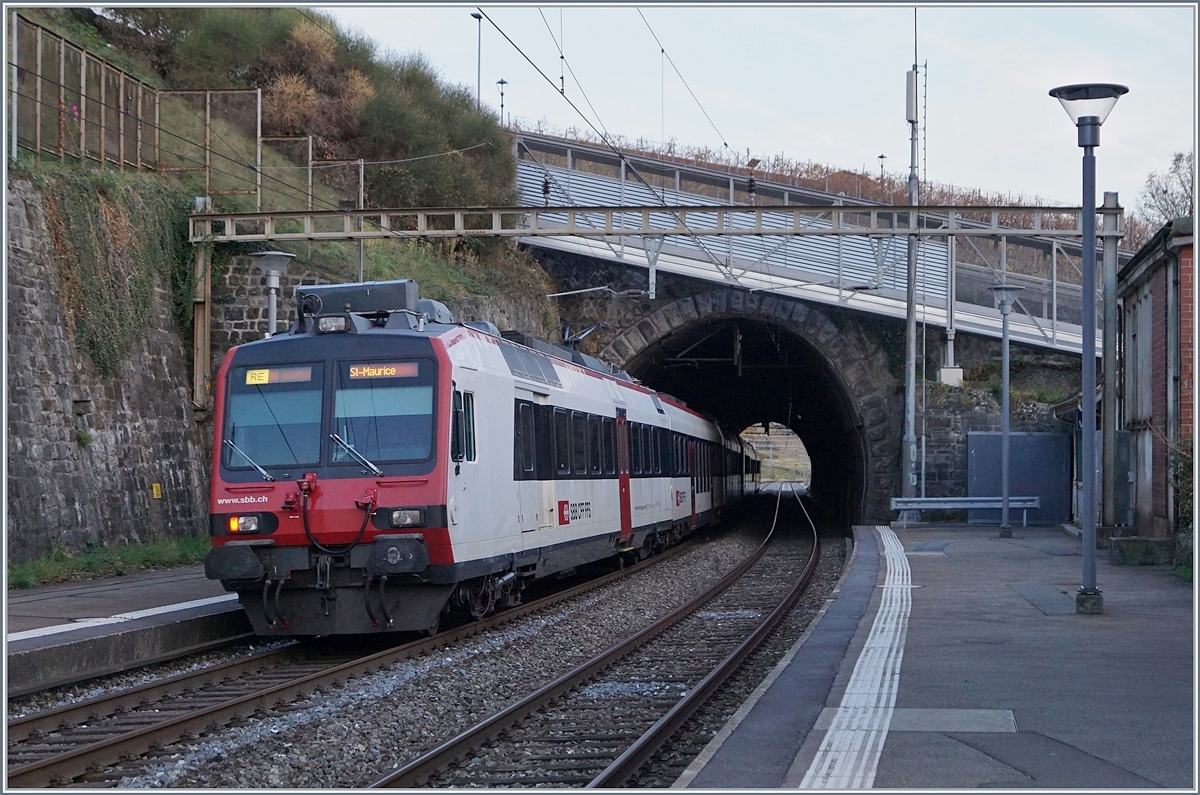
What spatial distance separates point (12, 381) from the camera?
16.0m

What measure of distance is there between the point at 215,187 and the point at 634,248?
39.0 ft

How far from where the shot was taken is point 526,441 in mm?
13969

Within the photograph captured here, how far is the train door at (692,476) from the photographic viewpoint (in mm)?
27173

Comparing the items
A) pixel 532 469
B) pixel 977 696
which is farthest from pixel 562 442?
pixel 977 696

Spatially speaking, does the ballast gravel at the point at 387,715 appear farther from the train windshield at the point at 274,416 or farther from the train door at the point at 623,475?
the train door at the point at 623,475

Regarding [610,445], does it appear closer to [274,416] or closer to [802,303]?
[274,416]

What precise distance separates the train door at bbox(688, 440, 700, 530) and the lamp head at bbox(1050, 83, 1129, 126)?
15578mm

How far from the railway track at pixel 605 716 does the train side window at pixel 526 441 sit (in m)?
2.19

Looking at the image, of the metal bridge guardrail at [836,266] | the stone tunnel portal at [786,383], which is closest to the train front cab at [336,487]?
the metal bridge guardrail at [836,266]

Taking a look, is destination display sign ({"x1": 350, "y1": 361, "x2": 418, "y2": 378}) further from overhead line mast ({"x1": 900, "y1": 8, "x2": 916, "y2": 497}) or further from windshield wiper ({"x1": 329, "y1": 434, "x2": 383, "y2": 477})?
overhead line mast ({"x1": 900, "y1": 8, "x2": 916, "y2": 497})

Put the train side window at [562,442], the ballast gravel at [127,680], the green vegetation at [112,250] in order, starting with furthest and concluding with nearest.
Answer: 1. the green vegetation at [112,250]
2. the train side window at [562,442]
3. the ballast gravel at [127,680]

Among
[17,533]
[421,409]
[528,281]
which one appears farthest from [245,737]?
[528,281]

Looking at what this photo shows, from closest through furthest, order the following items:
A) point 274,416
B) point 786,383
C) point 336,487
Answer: point 336,487
point 274,416
point 786,383

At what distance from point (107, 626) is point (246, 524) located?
146cm
